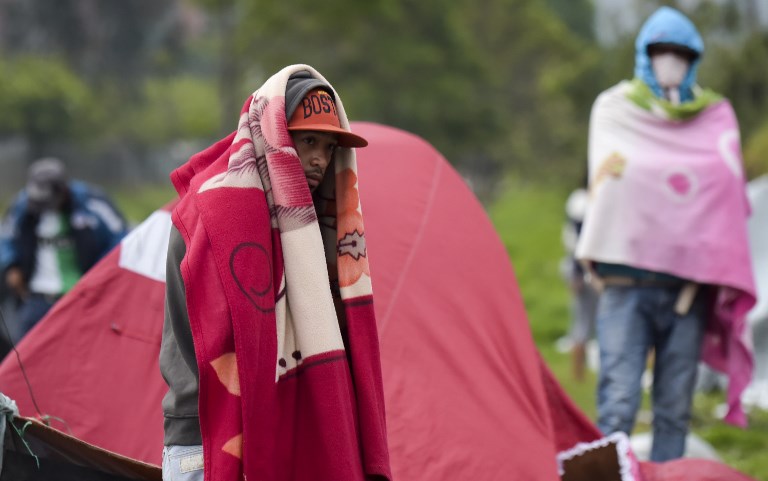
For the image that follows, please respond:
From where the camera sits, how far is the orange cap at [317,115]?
2.79 m

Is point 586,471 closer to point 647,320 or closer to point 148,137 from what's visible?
point 647,320

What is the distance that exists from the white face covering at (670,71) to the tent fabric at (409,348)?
44.0 inches

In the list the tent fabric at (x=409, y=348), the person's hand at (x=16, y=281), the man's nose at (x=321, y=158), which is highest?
the man's nose at (x=321, y=158)

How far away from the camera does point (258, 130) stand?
9.21ft

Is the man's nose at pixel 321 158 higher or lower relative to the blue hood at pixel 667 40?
higher

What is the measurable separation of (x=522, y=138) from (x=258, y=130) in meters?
28.9

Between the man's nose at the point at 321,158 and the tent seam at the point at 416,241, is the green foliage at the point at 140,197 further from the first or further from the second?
the man's nose at the point at 321,158

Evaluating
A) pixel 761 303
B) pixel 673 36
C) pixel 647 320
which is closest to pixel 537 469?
pixel 647 320

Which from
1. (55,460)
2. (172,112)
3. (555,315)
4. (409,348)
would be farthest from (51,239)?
(172,112)

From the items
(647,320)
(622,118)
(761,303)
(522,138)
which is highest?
(622,118)

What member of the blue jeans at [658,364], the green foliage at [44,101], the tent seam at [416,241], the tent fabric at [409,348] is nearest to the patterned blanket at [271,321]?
the tent fabric at [409,348]

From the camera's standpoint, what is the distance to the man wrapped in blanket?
4973mm

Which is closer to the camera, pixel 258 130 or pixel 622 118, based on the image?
pixel 258 130

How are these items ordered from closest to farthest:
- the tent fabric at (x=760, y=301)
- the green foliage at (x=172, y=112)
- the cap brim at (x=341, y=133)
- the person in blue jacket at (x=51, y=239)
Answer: the cap brim at (x=341, y=133) < the person in blue jacket at (x=51, y=239) < the tent fabric at (x=760, y=301) < the green foliage at (x=172, y=112)
